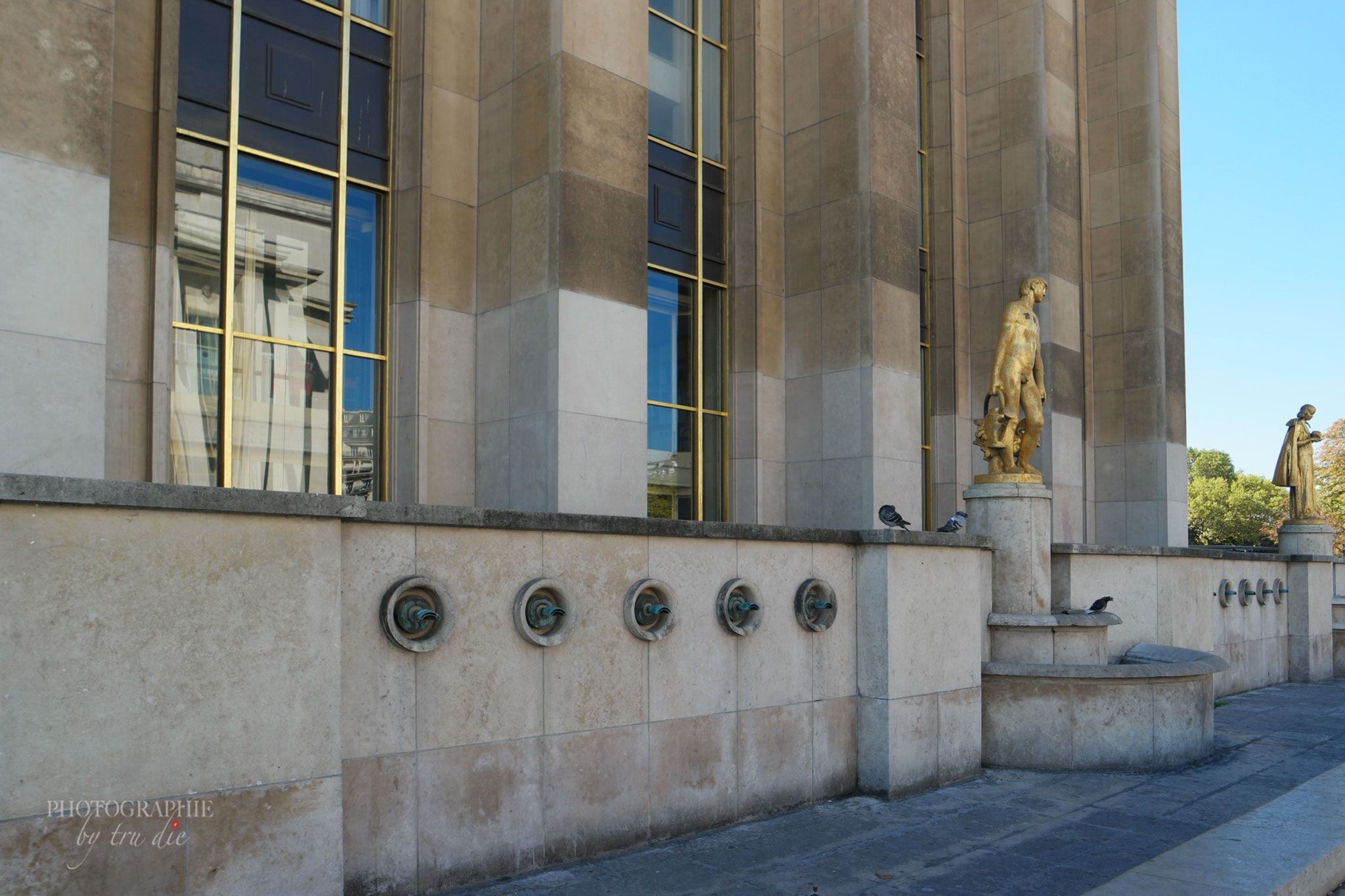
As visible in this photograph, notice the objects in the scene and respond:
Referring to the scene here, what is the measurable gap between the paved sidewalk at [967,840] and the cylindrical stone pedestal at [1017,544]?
2.21m

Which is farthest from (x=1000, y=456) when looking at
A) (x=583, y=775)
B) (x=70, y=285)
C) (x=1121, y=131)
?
(x=1121, y=131)

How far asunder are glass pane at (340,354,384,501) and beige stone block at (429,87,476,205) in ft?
7.86

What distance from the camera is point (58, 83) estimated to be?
27.8ft

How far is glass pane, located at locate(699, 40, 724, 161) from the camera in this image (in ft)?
53.2

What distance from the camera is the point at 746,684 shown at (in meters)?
9.23

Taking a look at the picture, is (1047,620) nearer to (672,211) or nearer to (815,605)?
(815,605)

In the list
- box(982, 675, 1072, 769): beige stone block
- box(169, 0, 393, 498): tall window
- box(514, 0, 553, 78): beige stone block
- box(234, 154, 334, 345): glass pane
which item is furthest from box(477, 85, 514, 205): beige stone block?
box(982, 675, 1072, 769): beige stone block

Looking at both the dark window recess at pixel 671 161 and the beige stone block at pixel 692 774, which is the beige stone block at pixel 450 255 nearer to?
the dark window recess at pixel 671 161

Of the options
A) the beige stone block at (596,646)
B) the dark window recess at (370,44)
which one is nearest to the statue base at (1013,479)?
the beige stone block at (596,646)

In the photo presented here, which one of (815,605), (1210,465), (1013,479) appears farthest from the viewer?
(1210,465)

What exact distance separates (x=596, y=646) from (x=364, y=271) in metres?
6.47

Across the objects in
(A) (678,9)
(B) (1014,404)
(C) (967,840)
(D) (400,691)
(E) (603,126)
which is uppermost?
(A) (678,9)

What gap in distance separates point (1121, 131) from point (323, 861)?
2466cm

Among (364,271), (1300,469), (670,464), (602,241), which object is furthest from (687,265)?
(1300,469)
